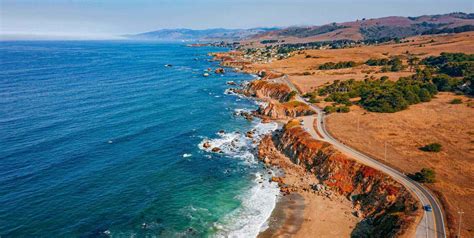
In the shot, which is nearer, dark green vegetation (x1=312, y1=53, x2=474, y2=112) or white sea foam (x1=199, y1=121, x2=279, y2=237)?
white sea foam (x1=199, y1=121, x2=279, y2=237)

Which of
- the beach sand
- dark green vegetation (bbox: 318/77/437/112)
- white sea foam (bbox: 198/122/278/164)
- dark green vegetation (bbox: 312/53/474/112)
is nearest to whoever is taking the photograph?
the beach sand

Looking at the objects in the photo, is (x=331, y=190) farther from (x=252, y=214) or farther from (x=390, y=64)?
(x=390, y=64)

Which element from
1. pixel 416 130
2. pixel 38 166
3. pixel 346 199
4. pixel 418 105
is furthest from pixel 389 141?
pixel 38 166

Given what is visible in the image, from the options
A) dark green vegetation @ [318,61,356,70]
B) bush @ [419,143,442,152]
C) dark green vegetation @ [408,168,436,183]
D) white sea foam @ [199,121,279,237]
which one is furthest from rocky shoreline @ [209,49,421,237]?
dark green vegetation @ [318,61,356,70]

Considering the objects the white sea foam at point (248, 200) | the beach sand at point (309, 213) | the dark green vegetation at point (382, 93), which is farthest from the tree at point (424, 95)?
the beach sand at point (309, 213)

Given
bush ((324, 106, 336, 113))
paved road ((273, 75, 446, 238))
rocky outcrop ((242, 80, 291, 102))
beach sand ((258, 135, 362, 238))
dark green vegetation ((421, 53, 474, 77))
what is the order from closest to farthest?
paved road ((273, 75, 446, 238)) → beach sand ((258, 135, 362, 238)) → bush ((324, 106, 336, 113)) → rocky outcrop ((242, 80, 291, 102)) → dark green vegetation ((421, 53, 474, 77))

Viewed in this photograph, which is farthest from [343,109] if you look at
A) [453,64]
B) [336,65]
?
[336,65]

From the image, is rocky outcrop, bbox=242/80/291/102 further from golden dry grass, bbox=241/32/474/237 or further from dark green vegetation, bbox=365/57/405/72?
dark green vegetation, bbox=365/57/405/72

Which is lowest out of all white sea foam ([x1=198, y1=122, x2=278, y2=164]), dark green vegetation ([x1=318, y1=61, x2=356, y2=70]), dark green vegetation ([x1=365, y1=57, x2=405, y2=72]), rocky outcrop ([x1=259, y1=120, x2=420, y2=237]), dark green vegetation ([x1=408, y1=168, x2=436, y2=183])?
white sea foam ([x1=198, y1=122, x2=278, y2=164])
